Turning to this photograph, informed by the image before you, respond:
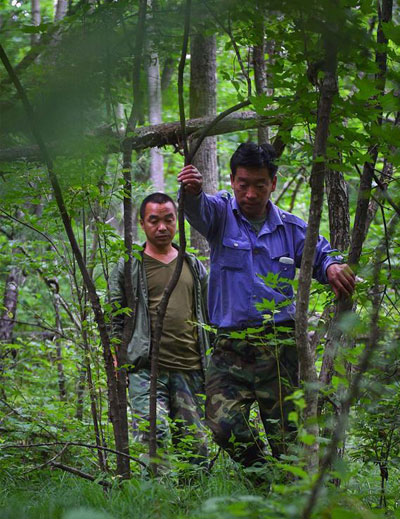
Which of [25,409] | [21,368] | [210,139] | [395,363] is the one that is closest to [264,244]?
[395,363]

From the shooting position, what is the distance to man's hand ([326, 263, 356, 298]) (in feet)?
12.9

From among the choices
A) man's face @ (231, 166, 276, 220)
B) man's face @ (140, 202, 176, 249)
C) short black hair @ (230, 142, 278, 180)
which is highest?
short black hair @ (230, 142, 278, 180)

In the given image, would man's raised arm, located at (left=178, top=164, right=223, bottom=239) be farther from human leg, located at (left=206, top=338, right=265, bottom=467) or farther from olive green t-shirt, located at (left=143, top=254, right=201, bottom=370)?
olive green t-shirt, located at (left=143, top=254, right=201, bottom=370)

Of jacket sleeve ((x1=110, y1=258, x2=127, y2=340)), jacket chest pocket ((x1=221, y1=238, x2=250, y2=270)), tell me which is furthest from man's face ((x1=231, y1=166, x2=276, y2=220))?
jacket sleeve ((x1=110, y1=258, x2=127, y2=340))

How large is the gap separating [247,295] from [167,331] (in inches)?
60.7

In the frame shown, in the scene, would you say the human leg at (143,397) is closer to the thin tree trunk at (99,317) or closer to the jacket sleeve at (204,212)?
the thin tree trunk at (99,317)

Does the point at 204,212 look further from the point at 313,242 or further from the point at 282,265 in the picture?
the point at 313,242

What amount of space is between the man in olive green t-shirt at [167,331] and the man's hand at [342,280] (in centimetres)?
198

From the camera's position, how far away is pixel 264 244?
486 centimetres

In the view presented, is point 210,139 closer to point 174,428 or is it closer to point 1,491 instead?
point 174,428

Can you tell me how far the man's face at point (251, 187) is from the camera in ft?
16.0

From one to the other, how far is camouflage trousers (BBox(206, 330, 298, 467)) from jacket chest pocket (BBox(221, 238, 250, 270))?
0.49 m

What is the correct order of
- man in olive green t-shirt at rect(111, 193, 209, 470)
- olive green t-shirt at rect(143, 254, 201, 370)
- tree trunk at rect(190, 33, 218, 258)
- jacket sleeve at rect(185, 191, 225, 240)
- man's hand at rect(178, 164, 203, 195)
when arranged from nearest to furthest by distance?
man's hand at rect(178, 164, 203, 195)
jacket sleeve at rect(185, 191, 225, 240)
man in olive green t-shirt at rect(111, 193, 209, 470)
olive green t-shirt at rect(143, 254, 201, 370)
tree trunk at rect(190, 33, 218, 258)

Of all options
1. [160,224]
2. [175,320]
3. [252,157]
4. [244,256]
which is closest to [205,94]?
[160,224]
